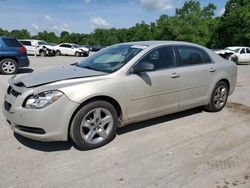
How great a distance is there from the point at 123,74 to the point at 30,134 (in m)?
1.55

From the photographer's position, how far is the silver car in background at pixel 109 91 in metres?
3.32

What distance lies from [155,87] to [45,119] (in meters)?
1.79

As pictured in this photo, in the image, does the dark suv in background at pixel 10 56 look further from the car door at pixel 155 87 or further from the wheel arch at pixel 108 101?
the wheel arch at pixel 108 101

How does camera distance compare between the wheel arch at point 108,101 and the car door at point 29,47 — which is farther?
the car door at point 29,47

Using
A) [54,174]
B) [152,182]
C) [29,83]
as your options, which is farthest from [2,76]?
[152,182]

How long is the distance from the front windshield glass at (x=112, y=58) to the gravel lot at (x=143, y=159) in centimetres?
111

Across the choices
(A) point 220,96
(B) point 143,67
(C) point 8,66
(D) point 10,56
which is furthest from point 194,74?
(C) point 8,66

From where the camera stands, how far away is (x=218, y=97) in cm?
542

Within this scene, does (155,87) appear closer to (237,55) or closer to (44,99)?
(44,99)

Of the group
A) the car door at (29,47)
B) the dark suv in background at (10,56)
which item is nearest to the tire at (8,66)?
the dark suv in background at (10,56)

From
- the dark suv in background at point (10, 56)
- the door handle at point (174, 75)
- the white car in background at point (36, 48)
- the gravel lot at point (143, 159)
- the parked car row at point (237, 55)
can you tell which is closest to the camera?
the gravel lot at point (143, 159)

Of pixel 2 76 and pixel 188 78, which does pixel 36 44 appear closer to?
pixel 2 76

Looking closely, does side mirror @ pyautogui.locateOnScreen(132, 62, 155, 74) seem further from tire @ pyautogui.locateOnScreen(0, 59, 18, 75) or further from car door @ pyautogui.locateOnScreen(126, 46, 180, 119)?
tire @ pyautogui.locateOnScreen(0, 59, 18, 75)

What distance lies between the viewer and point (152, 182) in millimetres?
2885
